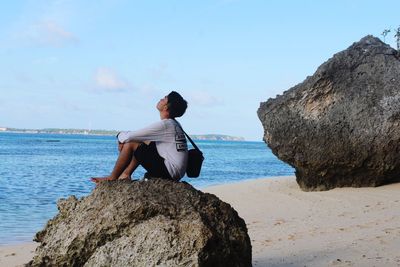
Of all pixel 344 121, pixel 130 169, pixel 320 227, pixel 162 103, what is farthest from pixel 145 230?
pixel 344 121

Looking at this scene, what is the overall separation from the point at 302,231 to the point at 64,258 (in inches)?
194

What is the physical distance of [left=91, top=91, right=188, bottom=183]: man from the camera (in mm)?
6391

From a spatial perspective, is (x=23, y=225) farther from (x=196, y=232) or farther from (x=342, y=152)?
(x=196, y=232)

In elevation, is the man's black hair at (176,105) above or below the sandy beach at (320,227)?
above

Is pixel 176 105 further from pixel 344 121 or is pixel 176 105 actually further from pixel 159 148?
pixel 344 121

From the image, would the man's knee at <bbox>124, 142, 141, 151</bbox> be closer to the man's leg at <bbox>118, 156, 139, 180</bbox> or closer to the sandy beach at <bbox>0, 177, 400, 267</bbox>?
the man's leg at <bbox>118, 156, 139, 180</bbox>

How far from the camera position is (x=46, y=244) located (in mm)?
6199

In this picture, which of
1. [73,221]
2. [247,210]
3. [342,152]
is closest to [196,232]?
[73,221]

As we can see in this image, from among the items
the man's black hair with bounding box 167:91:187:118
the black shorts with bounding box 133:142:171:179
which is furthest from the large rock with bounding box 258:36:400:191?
the black shorts with bounding box 133:142:171:179

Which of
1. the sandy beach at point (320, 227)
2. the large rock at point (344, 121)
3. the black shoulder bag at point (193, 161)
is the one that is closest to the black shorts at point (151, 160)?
the black shoulder bag at point (193, 161)

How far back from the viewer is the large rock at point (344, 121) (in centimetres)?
1407

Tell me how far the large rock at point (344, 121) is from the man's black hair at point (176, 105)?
26.5ft

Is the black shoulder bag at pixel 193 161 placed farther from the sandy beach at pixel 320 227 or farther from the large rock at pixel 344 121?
the large rock at pixel 344 121

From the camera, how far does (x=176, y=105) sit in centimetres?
675
